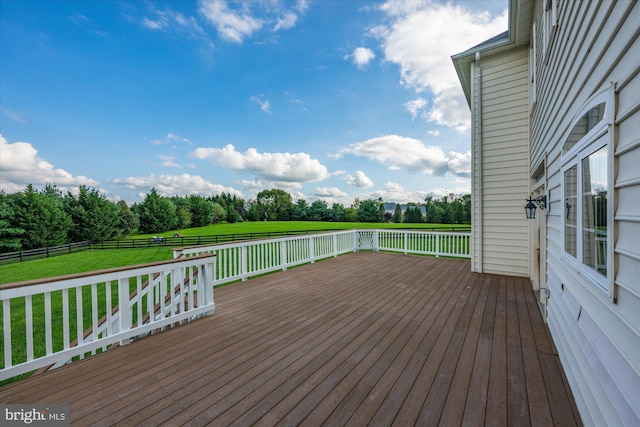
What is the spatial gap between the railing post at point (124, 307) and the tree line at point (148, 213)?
28.9 m

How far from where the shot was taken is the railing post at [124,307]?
2.56 m

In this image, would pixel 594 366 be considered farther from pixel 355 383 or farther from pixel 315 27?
pixel 315 27

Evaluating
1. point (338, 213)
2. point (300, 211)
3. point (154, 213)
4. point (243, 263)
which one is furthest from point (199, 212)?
point (243, 263)

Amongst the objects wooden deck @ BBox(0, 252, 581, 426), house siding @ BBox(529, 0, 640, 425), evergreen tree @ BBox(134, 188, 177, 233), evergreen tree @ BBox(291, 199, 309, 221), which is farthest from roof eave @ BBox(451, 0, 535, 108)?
evergreen tree @ BBox(291, 199, 309, 221)

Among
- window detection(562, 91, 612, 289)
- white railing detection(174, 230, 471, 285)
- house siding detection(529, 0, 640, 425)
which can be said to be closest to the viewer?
house siding detection(529, 0, 640, 425)

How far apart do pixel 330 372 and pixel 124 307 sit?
2.24 metres

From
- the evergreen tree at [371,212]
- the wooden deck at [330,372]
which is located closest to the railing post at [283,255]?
the wooden deck at [330,372]

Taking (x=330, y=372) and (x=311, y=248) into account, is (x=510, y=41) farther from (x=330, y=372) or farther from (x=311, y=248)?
(x=330, y=372)

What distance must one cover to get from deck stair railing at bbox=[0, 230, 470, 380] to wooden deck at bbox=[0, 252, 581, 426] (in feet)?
0.53

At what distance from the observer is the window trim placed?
1.20m

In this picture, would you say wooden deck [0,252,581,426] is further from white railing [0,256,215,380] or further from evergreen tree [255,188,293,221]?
evergreen tree [255,188,293,221]

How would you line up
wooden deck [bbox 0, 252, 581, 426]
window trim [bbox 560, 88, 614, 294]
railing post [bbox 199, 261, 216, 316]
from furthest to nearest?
1. railing post [bbox 199, 261, 216, 316]
2. wooden deck [bbox 0, 252, 581, 426]
3. window trim [bbox 560, 88, 614, 294]

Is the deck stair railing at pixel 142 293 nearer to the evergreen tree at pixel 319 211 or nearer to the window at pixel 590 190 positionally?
the window at pixel 590 190

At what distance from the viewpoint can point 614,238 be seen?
1.18 metres
